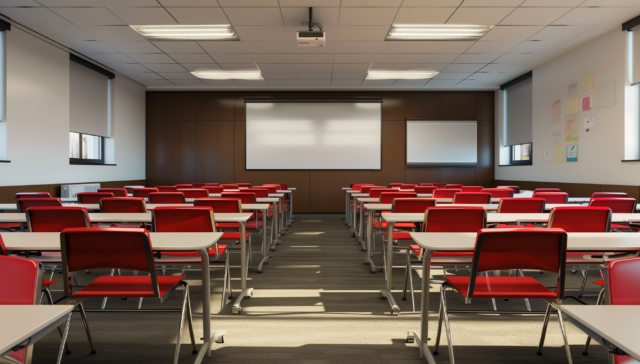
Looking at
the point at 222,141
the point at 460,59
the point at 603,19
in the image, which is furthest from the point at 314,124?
the point at 603,19

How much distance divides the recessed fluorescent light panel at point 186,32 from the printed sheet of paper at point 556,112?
595 cm

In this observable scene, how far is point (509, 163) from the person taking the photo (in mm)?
9891

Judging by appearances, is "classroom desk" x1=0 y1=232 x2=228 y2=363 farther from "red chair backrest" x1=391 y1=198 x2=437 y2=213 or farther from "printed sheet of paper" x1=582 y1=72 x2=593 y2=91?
"printed sheet of paper" x1=582 y1=72 x2=593 y2=91

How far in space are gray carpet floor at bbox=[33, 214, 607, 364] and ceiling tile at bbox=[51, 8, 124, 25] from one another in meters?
3.58

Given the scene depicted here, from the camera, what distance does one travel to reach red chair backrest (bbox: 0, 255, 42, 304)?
4.00 feet

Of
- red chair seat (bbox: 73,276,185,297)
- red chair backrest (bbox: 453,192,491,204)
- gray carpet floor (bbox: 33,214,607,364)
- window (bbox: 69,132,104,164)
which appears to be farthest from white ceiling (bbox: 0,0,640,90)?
red chair seat (bbox: 73,276,185,297)

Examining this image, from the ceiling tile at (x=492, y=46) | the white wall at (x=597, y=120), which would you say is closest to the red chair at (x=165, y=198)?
the ceiling tile at (x=492, y=46)

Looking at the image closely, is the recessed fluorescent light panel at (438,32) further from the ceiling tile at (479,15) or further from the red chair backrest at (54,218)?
the red chair backrest at (54,218)

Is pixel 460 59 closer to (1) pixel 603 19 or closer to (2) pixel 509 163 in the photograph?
(1) pixel 603 19

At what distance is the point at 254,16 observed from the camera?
17.7 ft

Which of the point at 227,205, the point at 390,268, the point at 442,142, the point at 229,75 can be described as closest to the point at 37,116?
the point at 229,75

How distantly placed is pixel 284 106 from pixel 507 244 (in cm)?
885

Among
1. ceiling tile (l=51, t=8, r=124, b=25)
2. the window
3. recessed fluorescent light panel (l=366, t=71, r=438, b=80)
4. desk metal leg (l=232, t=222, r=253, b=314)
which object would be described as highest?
recessed fluorescent light panel (l=366, t=71, r=438, b=80)

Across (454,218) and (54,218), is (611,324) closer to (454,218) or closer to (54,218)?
(454,218)
